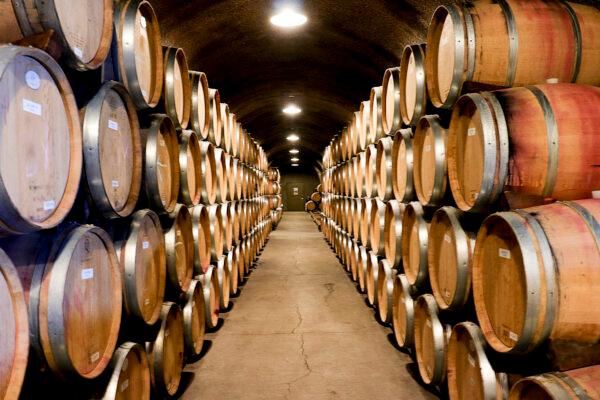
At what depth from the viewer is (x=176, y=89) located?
12.7ft

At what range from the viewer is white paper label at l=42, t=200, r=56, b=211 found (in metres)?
1.61

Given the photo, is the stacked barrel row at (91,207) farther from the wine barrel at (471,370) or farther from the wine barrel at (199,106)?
the wine barrel at (471,370)

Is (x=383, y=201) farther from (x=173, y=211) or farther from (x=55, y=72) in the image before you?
(x=55, y=72)

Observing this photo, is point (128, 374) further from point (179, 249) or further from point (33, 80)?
point (33, 80)

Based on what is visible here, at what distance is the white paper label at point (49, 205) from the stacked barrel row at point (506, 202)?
6.10ft

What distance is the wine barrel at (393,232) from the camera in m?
4.27

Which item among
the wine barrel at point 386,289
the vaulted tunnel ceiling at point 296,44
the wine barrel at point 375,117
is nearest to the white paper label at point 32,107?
the vaulted tunnel ceiling at point 296,44

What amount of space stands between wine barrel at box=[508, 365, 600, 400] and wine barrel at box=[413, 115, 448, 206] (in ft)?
5.37

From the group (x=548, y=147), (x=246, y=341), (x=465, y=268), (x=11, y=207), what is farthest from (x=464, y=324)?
(x=246, y=341)

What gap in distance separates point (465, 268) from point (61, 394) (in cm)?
222

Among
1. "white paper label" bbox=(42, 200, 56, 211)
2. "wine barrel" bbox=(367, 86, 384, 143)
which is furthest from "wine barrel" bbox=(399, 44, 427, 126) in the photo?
"white paper label" bbox=(42, 200, 56, 211)

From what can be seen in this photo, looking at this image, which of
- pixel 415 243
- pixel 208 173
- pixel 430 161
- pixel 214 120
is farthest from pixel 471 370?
pixel 214 120

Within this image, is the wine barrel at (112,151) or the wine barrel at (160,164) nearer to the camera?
the wine barrel at (112,151)

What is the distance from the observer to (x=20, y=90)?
4.82ft
